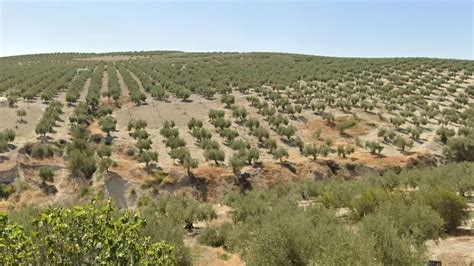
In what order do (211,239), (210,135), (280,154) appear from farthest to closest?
1. (210,135)
2. (280,154)
3. (211,239)

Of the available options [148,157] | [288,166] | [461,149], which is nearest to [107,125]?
[148,157]

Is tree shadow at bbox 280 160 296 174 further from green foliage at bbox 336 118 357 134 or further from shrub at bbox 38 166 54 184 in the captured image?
shrub at bbox 38 166 54 184

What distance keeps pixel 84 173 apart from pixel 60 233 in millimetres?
21522

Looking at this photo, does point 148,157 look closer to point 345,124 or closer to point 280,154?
point 280,154

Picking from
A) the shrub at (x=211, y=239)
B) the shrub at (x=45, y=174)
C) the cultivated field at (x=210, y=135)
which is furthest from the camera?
the cultivated field at (x=210, y=135)

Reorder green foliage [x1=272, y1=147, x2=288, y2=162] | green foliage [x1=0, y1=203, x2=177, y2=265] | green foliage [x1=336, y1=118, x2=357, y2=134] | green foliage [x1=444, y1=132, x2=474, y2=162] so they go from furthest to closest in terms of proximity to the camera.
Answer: green foliage [x1=336, y1=118, x2=357, y2=134] < green foliage [x1=444, y1=132, x2=474, y2=162] < green foliage [x1=272, y1=147, x2=288, y2=162] < green foliage [x1=0, y1=203, x2=177, y2=265]

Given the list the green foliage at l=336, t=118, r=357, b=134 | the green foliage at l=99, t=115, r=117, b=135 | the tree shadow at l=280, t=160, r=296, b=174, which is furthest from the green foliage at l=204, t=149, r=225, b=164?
the green foliage at l=336, t=118, r=357, b=134

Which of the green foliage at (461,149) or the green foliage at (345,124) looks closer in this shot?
the green foliage at (461,149)

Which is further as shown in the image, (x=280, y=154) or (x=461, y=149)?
(x=461, y=149)

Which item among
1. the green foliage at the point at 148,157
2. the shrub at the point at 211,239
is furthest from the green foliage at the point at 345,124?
the shrub at the point at 211,239

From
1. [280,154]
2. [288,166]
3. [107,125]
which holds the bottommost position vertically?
[288,166]

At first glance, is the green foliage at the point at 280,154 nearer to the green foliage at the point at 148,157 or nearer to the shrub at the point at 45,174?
the green foliage at the point at 148,157

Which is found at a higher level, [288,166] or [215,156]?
[215,156]

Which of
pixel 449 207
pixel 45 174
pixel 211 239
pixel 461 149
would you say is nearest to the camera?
pixel 449 207
